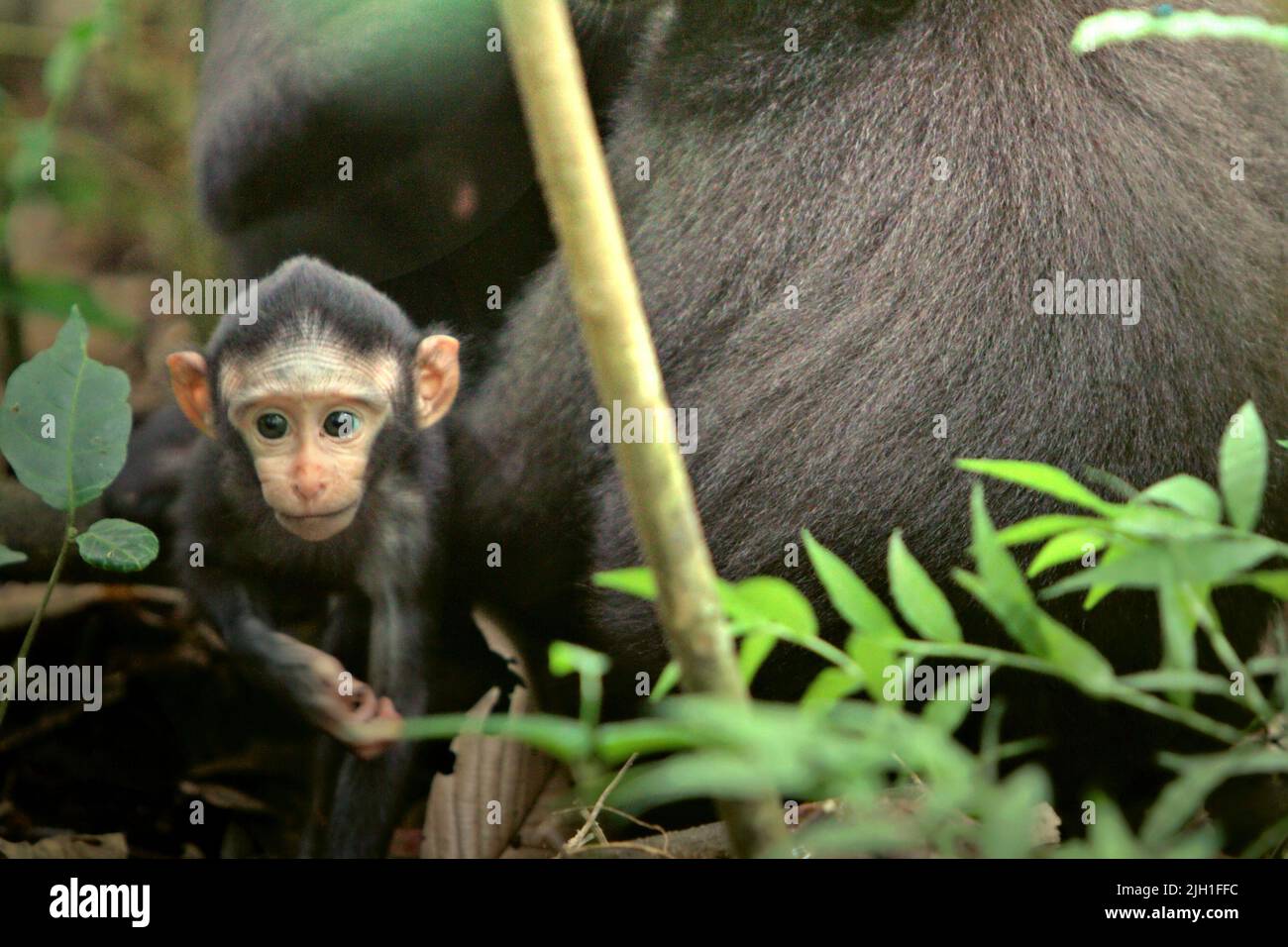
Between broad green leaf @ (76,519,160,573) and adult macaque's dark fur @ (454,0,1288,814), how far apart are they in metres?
0.54

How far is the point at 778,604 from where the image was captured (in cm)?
85

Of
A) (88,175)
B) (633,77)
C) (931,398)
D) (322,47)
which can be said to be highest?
(88,175)

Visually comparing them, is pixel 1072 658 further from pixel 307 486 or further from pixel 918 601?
pixel 307 486

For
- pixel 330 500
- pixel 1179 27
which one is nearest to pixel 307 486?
pixel 330 500

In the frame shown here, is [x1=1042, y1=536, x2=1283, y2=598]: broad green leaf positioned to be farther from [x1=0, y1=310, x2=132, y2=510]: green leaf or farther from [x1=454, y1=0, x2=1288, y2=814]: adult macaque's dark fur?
[x1=0, y1=310, x2=132, y2=510]: green leaf

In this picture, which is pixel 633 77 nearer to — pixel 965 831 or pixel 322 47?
pixel 322 47

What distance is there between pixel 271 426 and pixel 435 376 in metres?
0.22

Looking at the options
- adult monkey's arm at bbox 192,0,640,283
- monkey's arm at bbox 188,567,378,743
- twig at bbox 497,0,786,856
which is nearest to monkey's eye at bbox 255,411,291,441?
monkey's arm at bbox 188,567,378,743

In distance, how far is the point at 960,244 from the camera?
1.57 meters

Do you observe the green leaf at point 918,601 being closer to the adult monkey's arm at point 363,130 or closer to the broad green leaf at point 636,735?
the broad green leaf at point 636,735

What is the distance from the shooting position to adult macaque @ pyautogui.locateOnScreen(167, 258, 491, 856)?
1.66 m

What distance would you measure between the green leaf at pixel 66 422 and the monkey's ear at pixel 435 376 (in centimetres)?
36

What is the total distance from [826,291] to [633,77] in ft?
1.46
